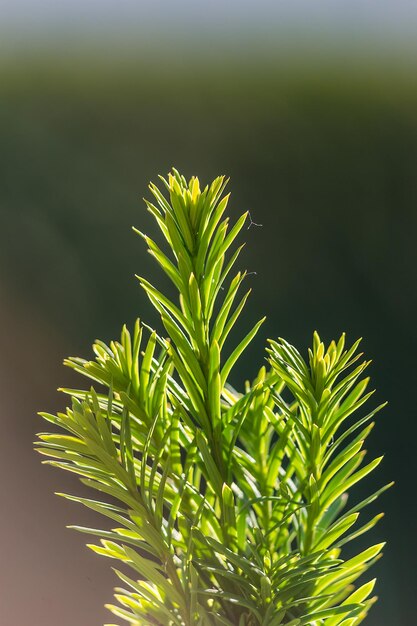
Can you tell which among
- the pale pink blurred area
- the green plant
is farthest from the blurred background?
the green plant

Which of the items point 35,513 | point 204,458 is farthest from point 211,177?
point 204,458

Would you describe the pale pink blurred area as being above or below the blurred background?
below

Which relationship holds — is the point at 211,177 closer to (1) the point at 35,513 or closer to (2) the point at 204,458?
(1) the point at 35,513

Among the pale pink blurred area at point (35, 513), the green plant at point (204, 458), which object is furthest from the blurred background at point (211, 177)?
the green plant at point (204, 458)

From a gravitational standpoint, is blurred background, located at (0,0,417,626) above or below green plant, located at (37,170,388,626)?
above

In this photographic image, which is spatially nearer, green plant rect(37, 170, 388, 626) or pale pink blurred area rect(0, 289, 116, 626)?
green plant rect(37, 170, 388, 626)

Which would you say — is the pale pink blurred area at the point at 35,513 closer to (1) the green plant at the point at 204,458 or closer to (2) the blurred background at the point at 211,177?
(2) the blurred background at the point at 211,177

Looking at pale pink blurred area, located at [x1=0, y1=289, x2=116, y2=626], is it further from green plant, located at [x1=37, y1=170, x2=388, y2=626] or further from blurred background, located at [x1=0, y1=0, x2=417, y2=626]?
green plant, located at [x1=37, y1=170, x2=388, y2=626]
